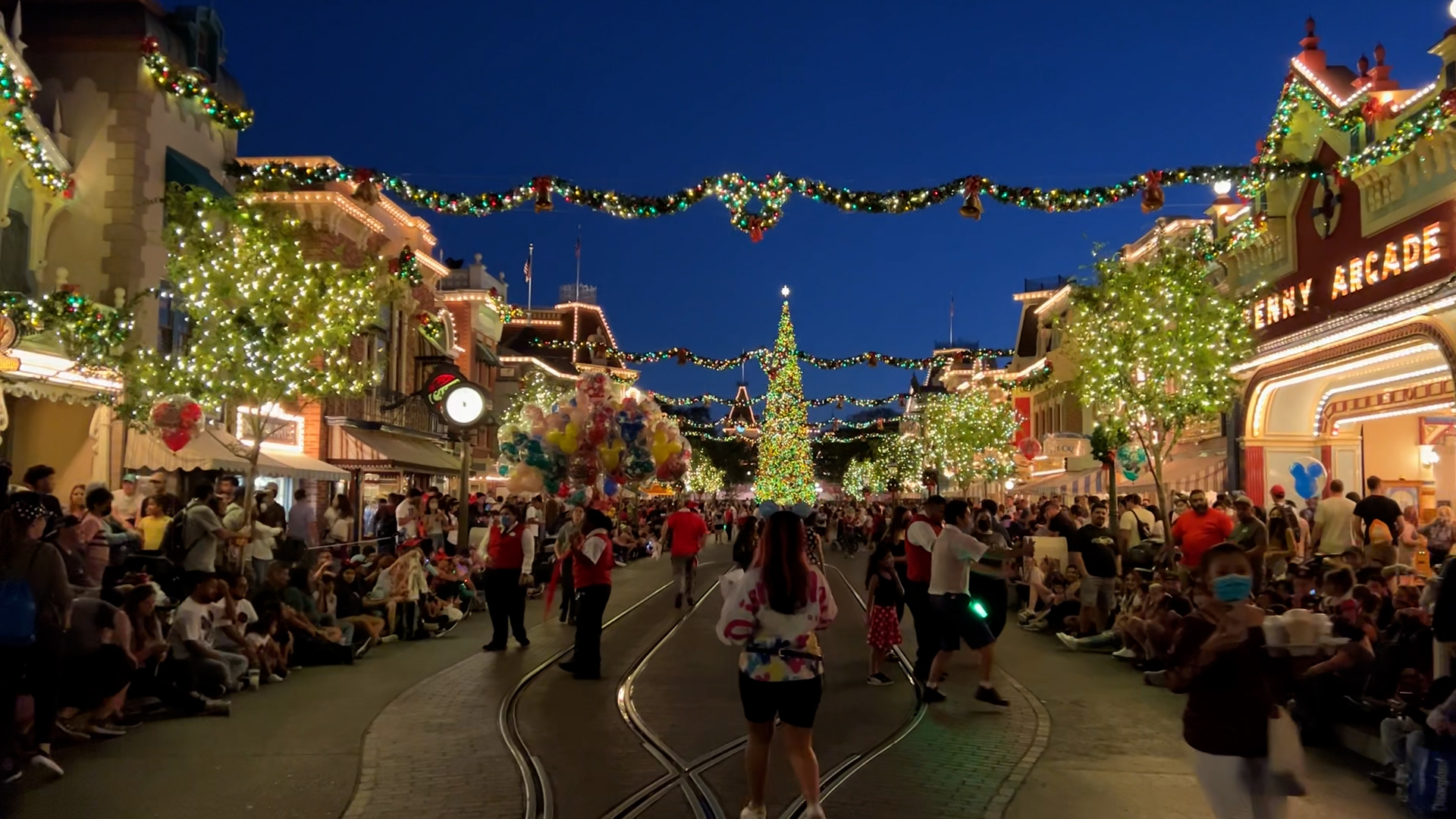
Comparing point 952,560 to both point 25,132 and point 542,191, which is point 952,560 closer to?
point 542,191

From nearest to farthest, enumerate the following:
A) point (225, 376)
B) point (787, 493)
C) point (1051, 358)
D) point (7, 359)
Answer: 1. point (7, 359)
2. point (225, 376)
3. point (1051, 358)
4. point (787, 493)

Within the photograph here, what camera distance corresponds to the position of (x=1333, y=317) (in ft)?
66.2

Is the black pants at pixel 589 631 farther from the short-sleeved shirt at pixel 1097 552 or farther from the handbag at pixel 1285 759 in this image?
the handbag at pixel 1285 759

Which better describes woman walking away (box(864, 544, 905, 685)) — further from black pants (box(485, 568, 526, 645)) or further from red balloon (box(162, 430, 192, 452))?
red balloon (box(162, 430, 192, 452))

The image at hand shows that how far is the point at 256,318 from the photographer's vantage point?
15.9m

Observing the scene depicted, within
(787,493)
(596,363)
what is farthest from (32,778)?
(787,493)

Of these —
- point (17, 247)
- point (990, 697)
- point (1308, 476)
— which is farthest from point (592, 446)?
point (1308, 476)

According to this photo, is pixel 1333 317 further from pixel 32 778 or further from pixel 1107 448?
pixel 32 778

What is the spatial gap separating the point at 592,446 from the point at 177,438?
535 cm

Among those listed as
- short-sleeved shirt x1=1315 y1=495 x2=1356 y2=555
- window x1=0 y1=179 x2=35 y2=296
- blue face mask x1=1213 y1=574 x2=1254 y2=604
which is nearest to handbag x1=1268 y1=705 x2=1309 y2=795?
blue face mask x1=1213 y1=574 x2=1254 y2=604

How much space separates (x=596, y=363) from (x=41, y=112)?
41784 mm

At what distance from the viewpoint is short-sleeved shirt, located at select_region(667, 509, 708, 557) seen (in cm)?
1884

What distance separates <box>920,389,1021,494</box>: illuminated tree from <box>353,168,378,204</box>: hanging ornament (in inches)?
1254

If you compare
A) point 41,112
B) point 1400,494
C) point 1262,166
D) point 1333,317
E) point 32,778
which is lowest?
point 32,778
